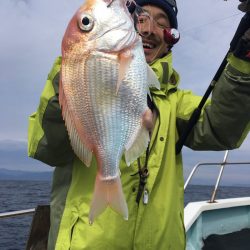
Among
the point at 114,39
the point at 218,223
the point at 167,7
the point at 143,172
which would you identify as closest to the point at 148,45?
the point at 167,7

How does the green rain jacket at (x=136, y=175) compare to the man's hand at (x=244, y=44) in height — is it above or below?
below

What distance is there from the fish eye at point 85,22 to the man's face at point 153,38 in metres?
0.93

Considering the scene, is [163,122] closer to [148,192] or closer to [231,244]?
[148,192]

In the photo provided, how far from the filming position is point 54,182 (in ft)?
8.48

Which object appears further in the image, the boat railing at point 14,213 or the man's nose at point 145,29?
the boat railing at point 14,213

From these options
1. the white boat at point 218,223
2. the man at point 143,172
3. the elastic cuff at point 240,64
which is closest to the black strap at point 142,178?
the man at point 143,172

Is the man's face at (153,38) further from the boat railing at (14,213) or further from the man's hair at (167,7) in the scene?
the boat railing at (14,213)

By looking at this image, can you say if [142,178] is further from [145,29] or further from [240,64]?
[145,29]

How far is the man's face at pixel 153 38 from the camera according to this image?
2807 mm

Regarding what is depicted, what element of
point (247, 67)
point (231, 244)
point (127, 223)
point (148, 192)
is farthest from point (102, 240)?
point (231, 244)

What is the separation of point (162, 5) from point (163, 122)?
100 cm

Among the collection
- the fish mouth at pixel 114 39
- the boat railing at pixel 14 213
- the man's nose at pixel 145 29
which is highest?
the fish mouth at pixel 114 39

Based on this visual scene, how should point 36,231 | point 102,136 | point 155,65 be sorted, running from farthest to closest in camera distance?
point 36,231, point 155,65, point 102,136

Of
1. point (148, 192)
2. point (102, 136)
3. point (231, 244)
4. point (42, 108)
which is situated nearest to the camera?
point (102, 136)
